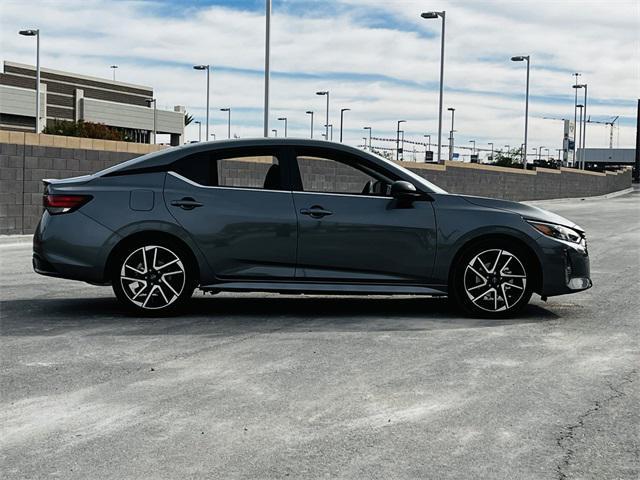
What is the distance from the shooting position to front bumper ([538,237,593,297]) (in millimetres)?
8297

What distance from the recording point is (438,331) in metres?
7.71

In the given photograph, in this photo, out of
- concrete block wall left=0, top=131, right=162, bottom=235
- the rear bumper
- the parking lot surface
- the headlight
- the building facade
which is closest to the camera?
the parking lot surface

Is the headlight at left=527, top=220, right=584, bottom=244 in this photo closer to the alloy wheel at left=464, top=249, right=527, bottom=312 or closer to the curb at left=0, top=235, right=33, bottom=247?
the alloy wheel at left=464, top=249, right=527, bottom=312

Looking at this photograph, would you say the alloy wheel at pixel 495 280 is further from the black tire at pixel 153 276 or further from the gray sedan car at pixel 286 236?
the black tire at pixel 153 276

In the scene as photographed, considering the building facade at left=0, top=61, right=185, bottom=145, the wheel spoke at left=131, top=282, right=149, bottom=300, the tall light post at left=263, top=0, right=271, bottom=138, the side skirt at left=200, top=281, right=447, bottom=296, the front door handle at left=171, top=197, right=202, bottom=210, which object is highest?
the building facade at left=0, top=61, right=185, bottom=145

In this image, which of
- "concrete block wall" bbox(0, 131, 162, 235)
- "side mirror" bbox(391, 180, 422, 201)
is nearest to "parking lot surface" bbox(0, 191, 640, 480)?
"side mirror" bbox(391, 180, 422, 201)

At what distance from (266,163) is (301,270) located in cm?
125

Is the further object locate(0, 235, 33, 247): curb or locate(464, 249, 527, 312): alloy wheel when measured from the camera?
locate(0, 235, 33, 247): curb

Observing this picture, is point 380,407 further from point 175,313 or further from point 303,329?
point 175,313

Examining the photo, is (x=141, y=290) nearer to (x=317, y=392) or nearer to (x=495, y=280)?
(x=317, y=392)

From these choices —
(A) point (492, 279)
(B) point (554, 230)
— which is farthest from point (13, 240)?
(B) point (554, 230)

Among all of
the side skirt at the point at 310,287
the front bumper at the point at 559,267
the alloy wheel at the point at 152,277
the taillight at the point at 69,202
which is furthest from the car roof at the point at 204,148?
the front bumper at the point at 559,267

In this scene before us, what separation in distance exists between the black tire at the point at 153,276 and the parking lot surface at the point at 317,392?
0.59ft

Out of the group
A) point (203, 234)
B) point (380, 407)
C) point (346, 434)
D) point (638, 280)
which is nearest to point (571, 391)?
point (380, 407)
